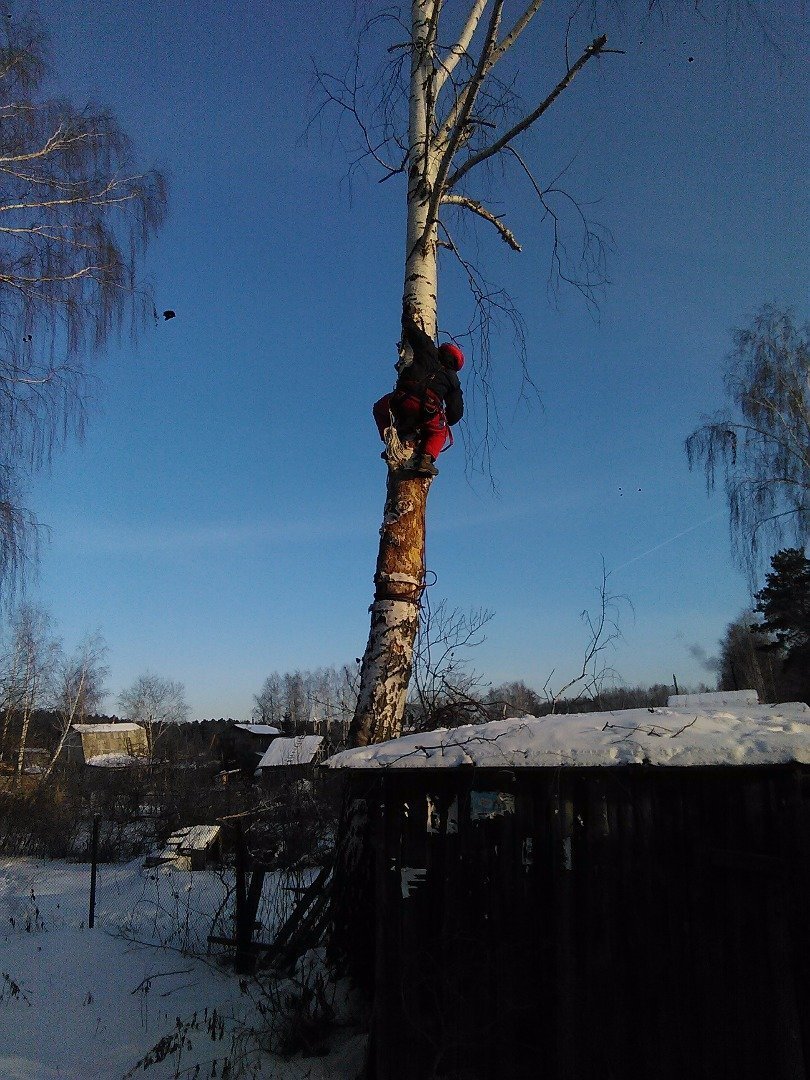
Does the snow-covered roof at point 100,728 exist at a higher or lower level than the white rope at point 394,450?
lower

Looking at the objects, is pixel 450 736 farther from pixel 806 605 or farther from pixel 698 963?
pixel 806 605

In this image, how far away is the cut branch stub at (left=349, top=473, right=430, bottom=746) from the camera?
5.29m

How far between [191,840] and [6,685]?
658 inches

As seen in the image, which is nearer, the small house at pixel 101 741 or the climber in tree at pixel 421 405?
the climber in tree at pixel 421 405

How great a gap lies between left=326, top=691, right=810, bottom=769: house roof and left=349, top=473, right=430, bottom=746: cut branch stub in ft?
3.62

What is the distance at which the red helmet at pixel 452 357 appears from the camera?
6133mm

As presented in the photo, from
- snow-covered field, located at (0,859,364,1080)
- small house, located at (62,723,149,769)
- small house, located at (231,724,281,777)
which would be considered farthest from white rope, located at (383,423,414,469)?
small house, located at (62,723,149,769)

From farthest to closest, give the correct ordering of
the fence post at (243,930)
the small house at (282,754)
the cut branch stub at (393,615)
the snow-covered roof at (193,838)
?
1. the small house at (282,754)
2. the snow-covered roof at (193,838)
3. the fence post at (243,930)
4. the cut branch stub at (393,615)

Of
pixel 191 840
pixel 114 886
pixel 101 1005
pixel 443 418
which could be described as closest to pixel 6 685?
pixel 191 840

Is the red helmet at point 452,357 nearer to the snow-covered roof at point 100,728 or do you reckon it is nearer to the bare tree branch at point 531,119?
the bare tree branch at point 531,119

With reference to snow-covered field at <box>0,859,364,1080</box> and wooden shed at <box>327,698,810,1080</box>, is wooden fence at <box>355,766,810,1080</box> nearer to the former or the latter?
wooden shed at <box>327,698,810,1080</box>

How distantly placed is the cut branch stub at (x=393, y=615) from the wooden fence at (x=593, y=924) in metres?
1.13

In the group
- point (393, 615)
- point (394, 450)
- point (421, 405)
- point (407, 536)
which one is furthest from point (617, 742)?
point (421, 405)

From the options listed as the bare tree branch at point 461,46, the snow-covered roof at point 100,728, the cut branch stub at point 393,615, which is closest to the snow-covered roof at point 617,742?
the cut branch stub at point 393,615
